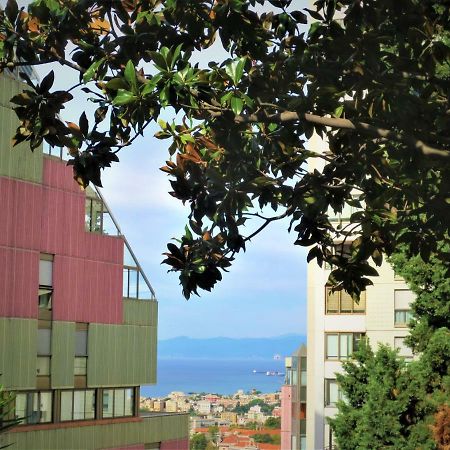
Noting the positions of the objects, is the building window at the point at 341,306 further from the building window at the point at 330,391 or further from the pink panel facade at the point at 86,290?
the pink panel facade at the point at 86,290

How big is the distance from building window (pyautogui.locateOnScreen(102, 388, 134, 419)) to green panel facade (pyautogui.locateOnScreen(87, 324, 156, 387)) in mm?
319

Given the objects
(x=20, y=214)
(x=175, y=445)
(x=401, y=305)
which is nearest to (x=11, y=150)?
(x=20, y=214)

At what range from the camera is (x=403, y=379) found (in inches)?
705

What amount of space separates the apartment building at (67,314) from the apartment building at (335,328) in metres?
5.18

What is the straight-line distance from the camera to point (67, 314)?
106 ft

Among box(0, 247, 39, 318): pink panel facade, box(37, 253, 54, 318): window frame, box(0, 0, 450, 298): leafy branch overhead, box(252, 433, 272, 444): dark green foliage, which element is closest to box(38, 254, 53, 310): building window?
box(37, 253, 54, 318): window frame

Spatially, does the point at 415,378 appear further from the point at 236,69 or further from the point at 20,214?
the point at 20,214

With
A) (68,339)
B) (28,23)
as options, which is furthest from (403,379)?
(68,339)

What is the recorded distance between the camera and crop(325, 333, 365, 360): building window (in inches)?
1393

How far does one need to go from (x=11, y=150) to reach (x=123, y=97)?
2493cm

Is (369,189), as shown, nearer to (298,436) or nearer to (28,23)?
(28,23)

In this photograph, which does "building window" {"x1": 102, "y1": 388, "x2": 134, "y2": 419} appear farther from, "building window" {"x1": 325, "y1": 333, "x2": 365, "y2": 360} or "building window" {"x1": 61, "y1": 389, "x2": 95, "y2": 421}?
"building window" {"x1": 325, "y1": 333, "x2": 365, "y2": 360}

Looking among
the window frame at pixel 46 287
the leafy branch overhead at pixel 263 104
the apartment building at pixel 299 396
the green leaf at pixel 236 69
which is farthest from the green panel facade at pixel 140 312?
the green leaf at pixel 236 69

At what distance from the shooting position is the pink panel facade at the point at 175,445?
3647 centimetres
